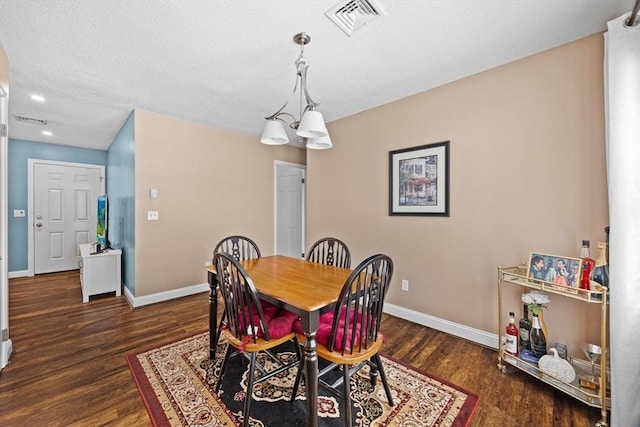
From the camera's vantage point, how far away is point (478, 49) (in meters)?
2.02

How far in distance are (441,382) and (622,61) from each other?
2193 millimetres

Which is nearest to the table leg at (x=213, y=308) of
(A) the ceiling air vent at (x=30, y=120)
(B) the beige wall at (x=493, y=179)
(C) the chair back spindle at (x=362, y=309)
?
(C) the chair back spindle at (x=362, y=309)

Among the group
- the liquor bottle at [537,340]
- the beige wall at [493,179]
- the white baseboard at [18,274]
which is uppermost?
the beige wall at [493,179]

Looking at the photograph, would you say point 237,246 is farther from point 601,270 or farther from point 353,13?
point 601,270

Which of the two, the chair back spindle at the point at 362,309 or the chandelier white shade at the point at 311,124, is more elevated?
the chandelier white shade at the point at 311,124

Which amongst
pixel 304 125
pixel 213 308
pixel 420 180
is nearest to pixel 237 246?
pixel 213 308

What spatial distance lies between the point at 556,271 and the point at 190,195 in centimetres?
387

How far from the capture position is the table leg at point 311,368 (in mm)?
1330

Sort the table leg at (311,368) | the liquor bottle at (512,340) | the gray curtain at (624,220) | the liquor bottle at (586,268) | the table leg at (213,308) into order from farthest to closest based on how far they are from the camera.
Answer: the table leg at (213,308) < the liquor bottle at (512,340) < the liquor bottle at (586,268) < the gray curtain at (624,220) < the table leg at (311,368)

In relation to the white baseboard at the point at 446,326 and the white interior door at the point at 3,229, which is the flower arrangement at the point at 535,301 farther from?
the white interior door at the point at 3,229

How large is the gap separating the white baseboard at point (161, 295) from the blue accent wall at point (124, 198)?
0.12 meters

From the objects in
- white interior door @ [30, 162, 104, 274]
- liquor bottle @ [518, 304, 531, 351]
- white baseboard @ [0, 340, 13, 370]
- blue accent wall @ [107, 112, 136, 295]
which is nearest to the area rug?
liquor bottle @ [518, 304, 531, 351]

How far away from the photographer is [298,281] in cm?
179

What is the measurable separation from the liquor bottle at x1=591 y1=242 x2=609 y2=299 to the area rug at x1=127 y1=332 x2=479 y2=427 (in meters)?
1.03
